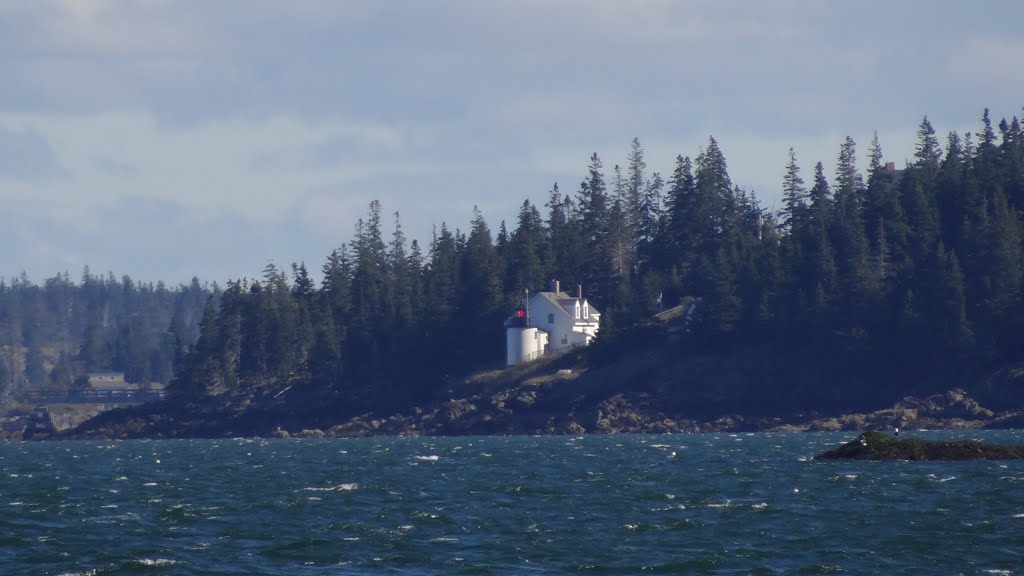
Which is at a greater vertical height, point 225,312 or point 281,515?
point 225,312

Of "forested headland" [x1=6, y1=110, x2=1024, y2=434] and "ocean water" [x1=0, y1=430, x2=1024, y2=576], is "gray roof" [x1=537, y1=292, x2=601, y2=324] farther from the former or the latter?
"ocean water" [x1=0, y1=430, x2=1024, y2=576]

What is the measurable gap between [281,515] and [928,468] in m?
24.4

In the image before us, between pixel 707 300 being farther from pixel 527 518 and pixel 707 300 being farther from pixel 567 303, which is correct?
pixel 527 518

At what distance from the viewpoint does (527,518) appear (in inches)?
1458

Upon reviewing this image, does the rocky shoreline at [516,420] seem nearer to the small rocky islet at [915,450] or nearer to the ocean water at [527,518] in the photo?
the small rocky islet at [915,450]

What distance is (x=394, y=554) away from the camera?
99.7 feet

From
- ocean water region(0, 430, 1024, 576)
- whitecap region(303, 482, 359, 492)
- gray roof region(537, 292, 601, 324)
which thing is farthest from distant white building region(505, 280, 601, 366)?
whitecap region(303, 482, 359, 492)

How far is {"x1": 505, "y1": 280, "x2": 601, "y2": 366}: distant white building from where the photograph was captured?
125125mm

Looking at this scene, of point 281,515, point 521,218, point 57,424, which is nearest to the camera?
point 281,515

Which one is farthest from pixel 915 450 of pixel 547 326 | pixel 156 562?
pixel 547 326

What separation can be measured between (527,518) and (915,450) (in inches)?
976

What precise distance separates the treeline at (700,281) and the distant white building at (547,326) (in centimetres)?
314

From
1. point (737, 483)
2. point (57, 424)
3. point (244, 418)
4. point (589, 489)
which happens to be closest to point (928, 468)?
point (737, 483)

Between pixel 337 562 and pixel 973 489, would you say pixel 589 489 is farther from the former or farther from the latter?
pixel 337 562
